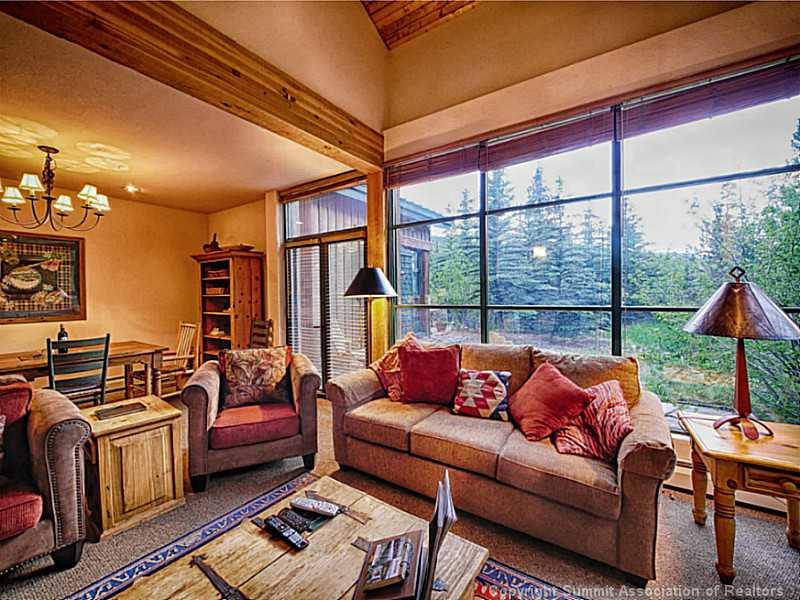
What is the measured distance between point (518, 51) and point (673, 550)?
355 cm

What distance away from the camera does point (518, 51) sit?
297 centimetres

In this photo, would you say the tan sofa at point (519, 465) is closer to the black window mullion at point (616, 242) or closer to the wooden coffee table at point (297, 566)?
the black window mullion at point (616, 242)

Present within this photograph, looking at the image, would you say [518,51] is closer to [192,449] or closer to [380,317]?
[380,317]

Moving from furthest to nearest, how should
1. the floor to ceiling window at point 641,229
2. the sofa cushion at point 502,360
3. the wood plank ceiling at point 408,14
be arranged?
the wood plank ceiling at point 408,14
the sofa cushion at point 502,360
the floor to ceiling window at point 641,229

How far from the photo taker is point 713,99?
2277mm

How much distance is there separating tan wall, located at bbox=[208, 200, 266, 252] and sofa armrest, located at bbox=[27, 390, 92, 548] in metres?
3.74

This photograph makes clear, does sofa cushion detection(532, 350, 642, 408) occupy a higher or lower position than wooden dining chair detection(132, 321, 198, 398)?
higher

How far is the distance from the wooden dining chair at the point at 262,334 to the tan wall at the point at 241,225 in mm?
1137

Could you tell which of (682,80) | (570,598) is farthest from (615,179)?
(570,598)

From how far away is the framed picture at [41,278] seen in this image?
4133 mm

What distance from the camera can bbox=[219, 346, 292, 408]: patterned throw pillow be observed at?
9.21ft

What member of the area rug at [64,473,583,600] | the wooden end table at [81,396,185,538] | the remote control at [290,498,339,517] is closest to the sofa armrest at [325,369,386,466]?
the area rug at [64,473,583,600]

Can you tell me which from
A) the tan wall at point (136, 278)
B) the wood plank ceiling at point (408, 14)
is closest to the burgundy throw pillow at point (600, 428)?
the wood plank ceiling at point (408, 14)

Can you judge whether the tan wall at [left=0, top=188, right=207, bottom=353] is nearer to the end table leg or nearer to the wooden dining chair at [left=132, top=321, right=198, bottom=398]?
the wooden dining chair at [left=132, top=321, right=198, bottom=398]
